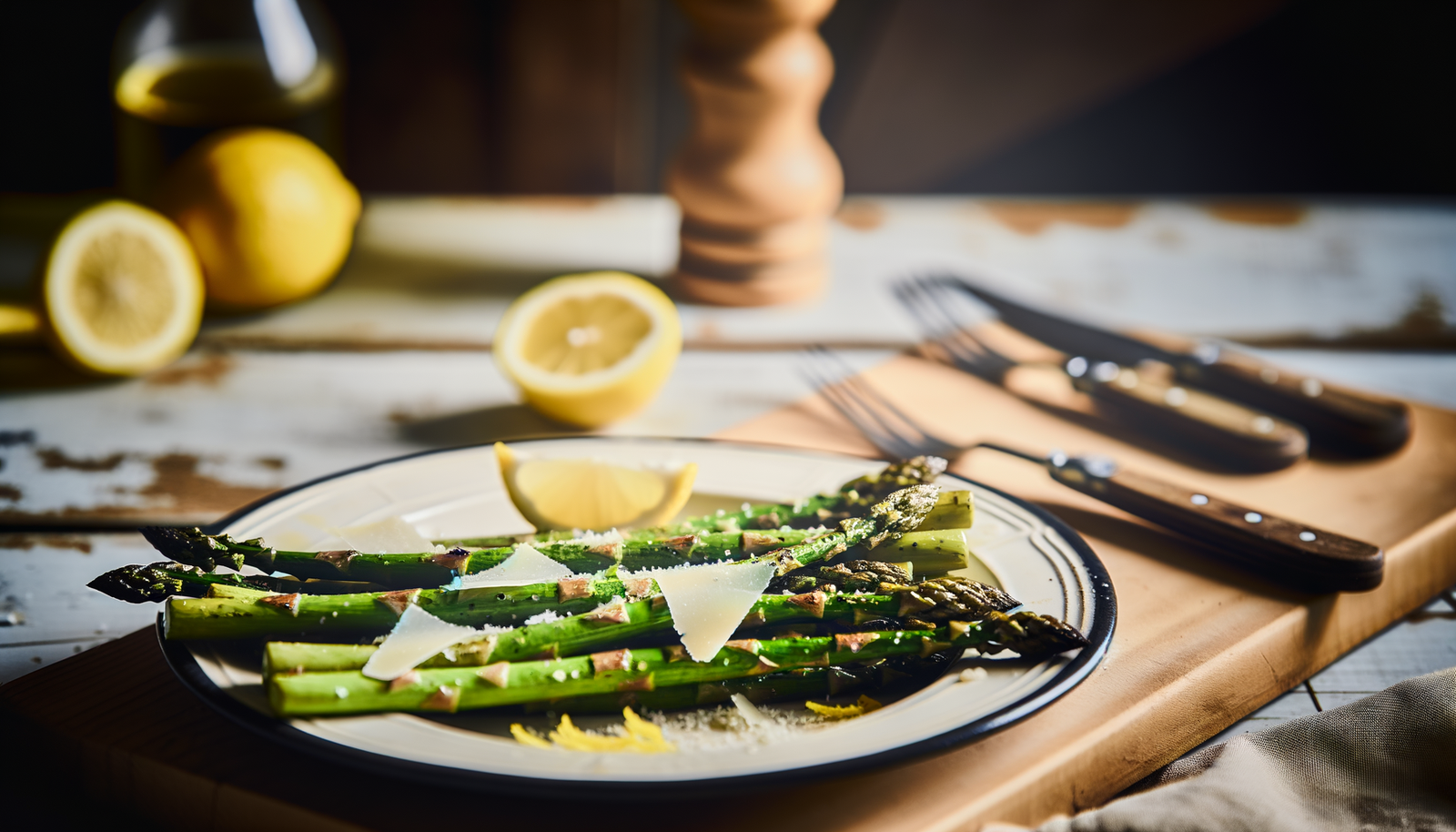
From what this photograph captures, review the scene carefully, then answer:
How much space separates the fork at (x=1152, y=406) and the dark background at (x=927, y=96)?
167cm

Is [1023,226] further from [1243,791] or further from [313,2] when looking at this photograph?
[1243,791]

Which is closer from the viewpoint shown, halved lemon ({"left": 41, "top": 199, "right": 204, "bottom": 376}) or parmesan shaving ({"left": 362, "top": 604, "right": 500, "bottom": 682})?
parmesan shaving ({"left": 362, "top": 604, "right": 500, "bottom": 682})

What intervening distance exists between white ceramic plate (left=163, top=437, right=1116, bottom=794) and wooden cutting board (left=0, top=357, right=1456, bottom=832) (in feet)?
0.16

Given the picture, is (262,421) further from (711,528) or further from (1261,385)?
(1261,385)

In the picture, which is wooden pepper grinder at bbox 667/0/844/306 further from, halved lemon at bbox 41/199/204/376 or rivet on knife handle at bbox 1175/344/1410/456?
halved lemon at bbox 41/199/204/376

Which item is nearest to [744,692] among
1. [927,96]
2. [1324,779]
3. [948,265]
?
[1324,779]

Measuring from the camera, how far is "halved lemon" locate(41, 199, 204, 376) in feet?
5.54

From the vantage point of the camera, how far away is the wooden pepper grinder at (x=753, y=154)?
6.50ft

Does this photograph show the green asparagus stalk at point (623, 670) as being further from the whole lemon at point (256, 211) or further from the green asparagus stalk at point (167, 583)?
the whole lemon at point (256, 211)

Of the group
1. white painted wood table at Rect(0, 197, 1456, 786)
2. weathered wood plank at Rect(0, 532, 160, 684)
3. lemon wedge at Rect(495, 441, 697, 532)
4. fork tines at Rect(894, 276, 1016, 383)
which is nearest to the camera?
weathered wood plank at Rect(0, 532, 160, 684)

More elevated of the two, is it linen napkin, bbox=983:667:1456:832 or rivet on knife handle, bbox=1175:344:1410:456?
rivet on knife handle, bbox=1175:344:1410:456

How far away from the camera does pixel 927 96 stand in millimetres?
3699

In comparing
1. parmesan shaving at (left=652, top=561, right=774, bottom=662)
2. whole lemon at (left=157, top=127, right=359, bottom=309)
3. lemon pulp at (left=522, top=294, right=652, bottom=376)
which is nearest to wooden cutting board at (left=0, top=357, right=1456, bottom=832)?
Answer: parmesan shaving at (left=652, top=561, right=774, bottom=662)

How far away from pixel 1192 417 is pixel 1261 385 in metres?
0.14
